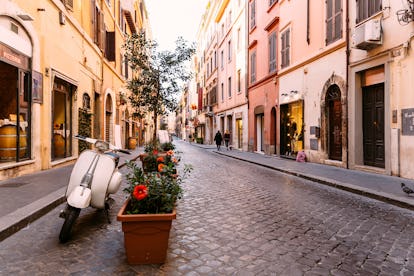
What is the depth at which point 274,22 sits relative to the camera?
59.9ft

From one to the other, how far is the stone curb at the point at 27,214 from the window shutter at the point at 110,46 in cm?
1374

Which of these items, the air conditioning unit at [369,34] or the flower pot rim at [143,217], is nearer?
the flower pot rim at [143,217]

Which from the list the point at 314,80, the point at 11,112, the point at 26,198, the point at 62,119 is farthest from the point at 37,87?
the point at 314,80

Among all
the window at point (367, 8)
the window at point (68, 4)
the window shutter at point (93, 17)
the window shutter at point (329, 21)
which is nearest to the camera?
the window at point (367, 8)

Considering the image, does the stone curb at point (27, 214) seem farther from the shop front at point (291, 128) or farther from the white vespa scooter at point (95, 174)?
the shop front at point (291, 128)

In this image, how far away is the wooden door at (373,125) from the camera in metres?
10.3

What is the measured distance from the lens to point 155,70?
18.1m

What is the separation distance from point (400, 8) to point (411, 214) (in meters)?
6.30

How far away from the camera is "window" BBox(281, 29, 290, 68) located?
16594 mm

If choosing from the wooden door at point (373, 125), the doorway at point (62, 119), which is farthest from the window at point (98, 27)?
the wooden door at point (373, 125)

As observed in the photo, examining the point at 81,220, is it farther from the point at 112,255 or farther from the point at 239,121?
the point at 239,121

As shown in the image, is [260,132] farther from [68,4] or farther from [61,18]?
[61,18]

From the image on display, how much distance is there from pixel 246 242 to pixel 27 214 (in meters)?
3.05

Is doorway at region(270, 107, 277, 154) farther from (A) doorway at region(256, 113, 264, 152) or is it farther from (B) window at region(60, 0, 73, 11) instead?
(B) window at region(60, 0, 73, 11)
